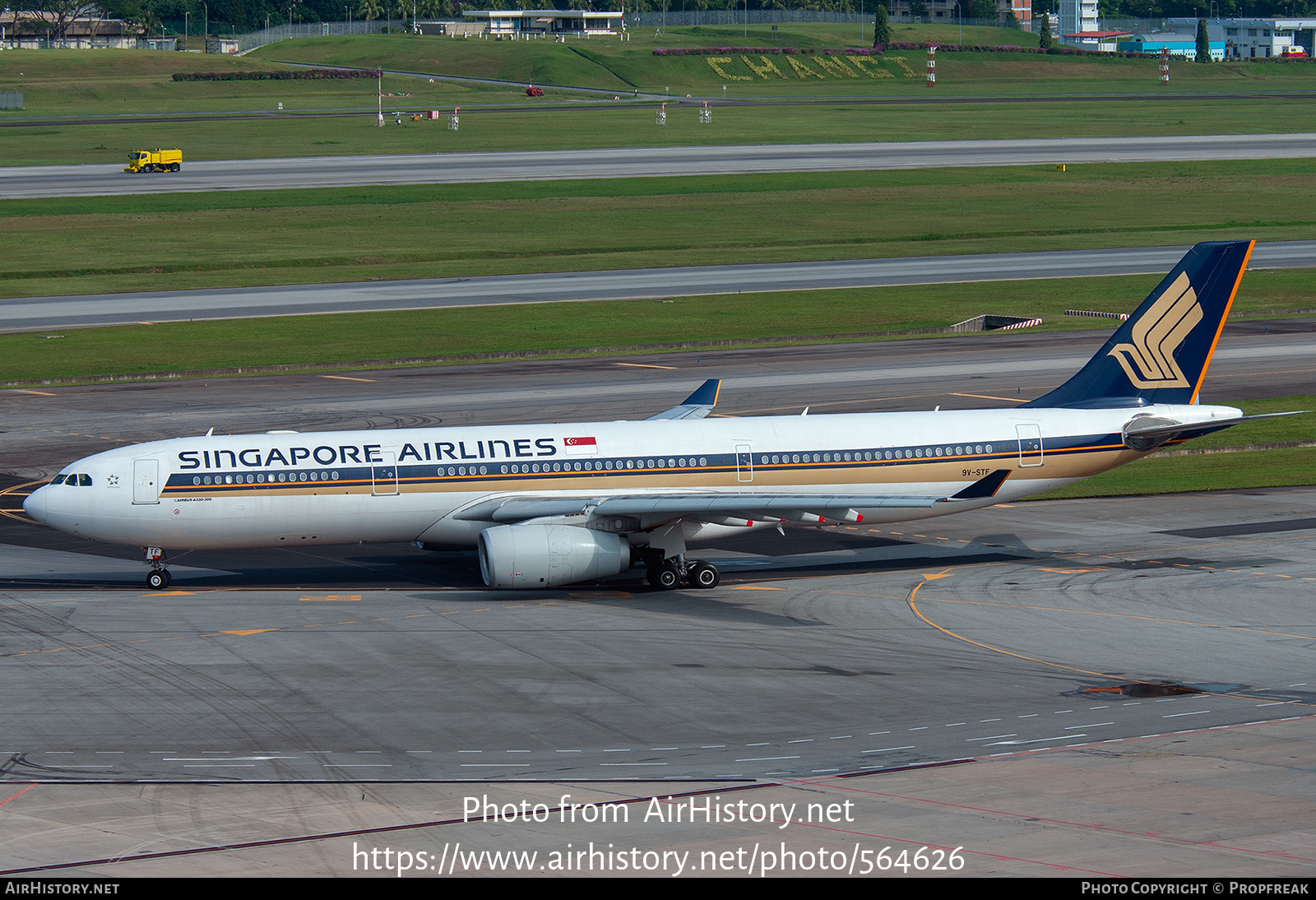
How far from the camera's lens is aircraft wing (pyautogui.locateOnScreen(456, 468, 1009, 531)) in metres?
41.5

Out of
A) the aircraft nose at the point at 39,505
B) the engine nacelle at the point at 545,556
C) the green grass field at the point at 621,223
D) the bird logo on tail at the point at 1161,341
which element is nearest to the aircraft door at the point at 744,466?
the engine nacelle at the point at 545,556

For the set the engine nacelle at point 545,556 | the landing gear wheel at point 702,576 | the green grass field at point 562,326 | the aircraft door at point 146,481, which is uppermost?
the aircraft door at point 146,481

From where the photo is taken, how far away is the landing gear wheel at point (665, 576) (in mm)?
44000

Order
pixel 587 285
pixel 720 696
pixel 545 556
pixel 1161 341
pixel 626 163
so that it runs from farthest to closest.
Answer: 1. pixel 626 163
2. pixel 587 285
3. pixel 1161 341
4. pixel 545 556
5. pixel 720 696

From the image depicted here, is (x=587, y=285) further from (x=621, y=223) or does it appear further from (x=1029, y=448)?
(x=1029, y=448)

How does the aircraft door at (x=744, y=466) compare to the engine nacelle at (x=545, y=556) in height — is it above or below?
above

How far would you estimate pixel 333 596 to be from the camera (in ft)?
141

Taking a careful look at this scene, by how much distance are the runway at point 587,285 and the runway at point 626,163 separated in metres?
46.9

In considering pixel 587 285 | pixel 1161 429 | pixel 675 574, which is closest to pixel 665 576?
pixel 675 574

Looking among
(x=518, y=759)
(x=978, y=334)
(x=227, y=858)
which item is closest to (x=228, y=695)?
(x=518, y=759)

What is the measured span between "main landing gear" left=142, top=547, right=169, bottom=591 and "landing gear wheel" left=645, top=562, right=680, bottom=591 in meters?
14.1

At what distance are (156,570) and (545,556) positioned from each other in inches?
459

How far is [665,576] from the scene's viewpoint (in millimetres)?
44000

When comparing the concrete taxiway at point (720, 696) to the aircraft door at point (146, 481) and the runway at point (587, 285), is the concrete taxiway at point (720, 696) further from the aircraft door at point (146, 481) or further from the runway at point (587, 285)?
the runway at point (587, 285)
